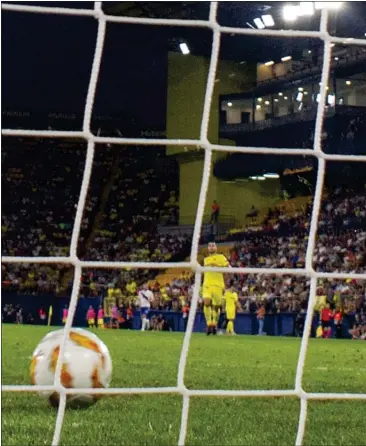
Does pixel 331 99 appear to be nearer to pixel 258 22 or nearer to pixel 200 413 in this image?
pixel 258 22

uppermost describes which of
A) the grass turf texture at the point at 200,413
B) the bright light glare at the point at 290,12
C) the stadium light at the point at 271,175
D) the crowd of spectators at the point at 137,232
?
the bright light glare at the point at 290,12

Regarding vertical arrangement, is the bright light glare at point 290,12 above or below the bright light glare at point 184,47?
below

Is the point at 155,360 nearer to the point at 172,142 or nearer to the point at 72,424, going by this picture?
the point at 72,424

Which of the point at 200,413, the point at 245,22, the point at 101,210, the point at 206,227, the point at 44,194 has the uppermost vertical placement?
the point at 245,22

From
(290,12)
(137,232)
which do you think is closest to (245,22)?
(290,12)

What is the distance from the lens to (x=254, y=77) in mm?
26312

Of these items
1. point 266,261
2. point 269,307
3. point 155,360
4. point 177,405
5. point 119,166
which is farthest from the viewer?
point 119,166

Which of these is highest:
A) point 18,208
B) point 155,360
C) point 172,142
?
point 18,208

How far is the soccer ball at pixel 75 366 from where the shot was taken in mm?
3312

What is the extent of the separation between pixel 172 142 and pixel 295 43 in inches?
844

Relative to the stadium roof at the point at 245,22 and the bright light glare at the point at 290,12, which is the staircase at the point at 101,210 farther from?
the bright light glare at the point at 290,12

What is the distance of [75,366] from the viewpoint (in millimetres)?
3312

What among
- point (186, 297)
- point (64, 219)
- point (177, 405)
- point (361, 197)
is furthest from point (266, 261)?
point (177, 405)

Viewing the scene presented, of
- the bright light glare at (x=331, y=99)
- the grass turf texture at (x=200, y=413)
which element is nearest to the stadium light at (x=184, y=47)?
the bright light glare at (x=331, y=99)
